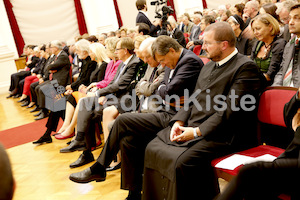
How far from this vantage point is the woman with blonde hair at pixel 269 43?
302cm

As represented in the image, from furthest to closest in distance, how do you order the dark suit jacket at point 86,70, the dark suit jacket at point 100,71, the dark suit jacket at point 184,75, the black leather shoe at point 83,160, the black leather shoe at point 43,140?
the dark suit jacket at point 86,70 → the black leather shoe at point 43,140 → the dark suit jacket at point 100,71 → the black leather shoe at point 83,160 → the dark suit jacket at point 184,75

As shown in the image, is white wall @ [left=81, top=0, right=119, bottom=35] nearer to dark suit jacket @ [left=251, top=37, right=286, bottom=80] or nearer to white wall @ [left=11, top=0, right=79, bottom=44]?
white wall @ [left=11, top=0, right=79, bottom=44]

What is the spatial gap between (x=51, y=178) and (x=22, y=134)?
2318mm

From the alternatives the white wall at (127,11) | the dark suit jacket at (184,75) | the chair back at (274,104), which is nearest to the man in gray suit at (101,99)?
the dark suit jacket at (184,75)

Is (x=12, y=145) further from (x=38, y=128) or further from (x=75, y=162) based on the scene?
(x=75, y=162)

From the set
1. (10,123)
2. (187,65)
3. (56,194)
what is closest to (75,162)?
(56,194)

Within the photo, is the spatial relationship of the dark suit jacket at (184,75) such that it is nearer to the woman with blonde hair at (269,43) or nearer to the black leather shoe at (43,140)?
the woman with blonde hair at (269,43)

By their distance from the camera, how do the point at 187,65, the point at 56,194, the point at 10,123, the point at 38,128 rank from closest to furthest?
the point at 187,65, the point at 56,194, the point at 38,128, the point at 10,123

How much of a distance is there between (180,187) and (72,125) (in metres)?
2.81

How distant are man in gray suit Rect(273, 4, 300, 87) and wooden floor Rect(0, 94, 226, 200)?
1084mm

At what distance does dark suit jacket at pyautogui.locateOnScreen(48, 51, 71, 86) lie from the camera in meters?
5.56

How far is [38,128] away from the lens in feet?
18.7

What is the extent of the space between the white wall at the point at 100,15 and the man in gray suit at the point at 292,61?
924cm

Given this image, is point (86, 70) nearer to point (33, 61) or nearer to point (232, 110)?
point (232, 110)
